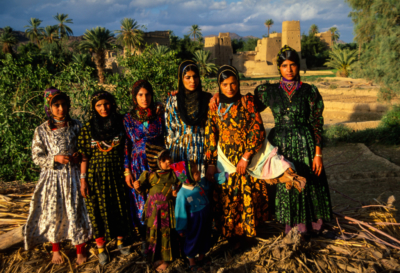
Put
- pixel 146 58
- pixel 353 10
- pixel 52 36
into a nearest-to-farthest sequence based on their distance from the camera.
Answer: pixel 146 58
pixel 353 10
pixel 52 36

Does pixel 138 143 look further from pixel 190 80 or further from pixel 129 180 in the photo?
pixel 190 80

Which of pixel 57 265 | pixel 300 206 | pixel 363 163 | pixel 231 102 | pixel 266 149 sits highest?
pixel 231 102

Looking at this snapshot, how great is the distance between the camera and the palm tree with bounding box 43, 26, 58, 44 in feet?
112

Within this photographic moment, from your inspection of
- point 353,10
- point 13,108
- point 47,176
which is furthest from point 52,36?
point 47,176

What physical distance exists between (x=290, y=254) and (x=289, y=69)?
4.86 ft

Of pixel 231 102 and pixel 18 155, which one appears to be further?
pixel 18 155

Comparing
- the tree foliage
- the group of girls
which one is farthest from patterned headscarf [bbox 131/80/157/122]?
the tree foliage

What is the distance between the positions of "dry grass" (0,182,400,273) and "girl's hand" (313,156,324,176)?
54cm

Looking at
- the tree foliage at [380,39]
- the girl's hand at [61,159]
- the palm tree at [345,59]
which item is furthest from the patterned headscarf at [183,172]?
the palm tree at [345,59]

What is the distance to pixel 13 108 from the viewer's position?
4.28 meters

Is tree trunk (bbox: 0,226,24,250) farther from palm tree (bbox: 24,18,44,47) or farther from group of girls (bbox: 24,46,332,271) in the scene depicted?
palm tree (bbox: 24,18,44,47)

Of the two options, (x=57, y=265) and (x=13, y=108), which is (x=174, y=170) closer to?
(x=57, y=265)

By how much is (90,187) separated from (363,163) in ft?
21.8

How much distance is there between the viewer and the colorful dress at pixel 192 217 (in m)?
2.35
